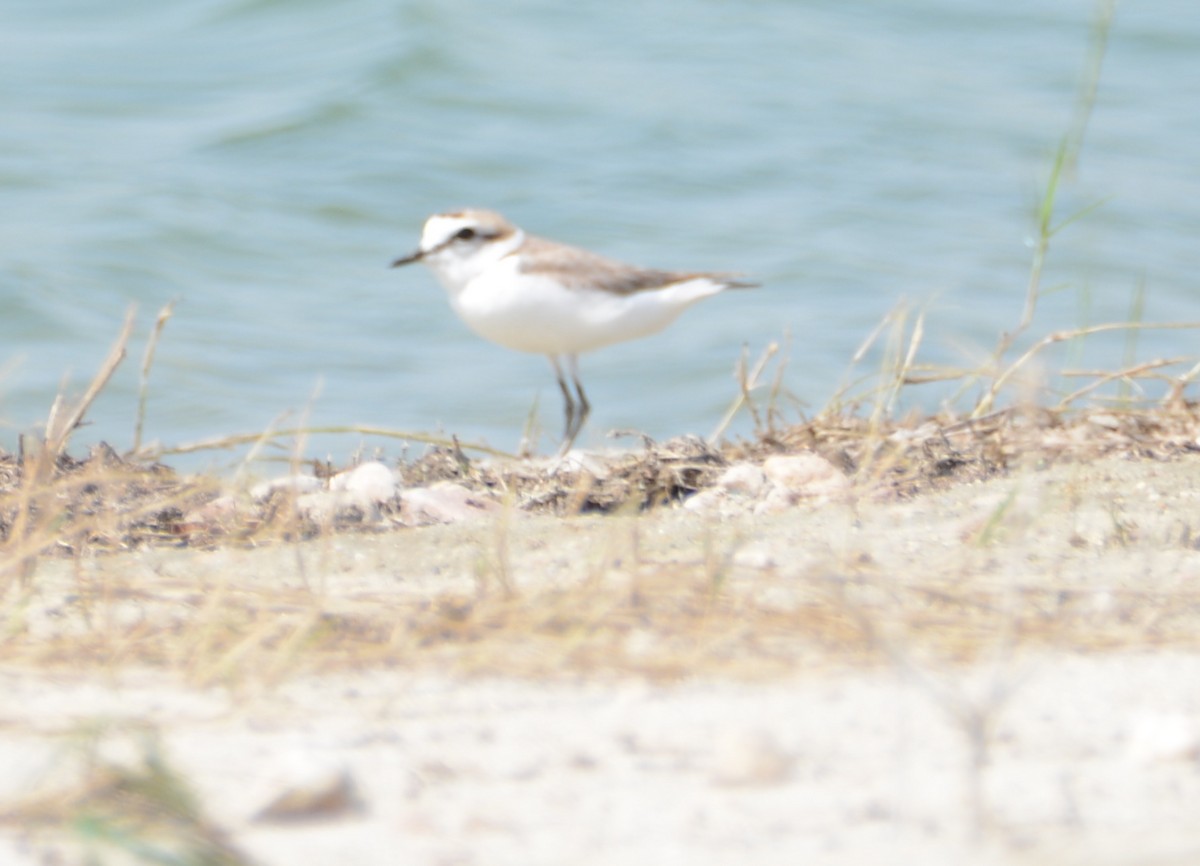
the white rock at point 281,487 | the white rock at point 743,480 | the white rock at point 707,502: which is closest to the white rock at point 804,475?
the white rock at point 743,480

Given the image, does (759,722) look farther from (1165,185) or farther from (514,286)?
(1165,185)

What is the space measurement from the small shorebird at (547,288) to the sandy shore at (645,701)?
2.02 meters

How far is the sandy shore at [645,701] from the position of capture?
166 centimetres

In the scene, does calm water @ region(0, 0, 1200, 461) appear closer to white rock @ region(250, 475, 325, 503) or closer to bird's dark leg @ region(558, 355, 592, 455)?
bird's dark leg @ region(558, 355, 592, 455)

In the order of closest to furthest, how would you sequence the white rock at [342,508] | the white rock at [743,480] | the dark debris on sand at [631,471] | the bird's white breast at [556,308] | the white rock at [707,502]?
the dark debris on sand at [631,471] < the white rock at [342,508] < the white rock at [707,502] < the white rock at [743,480] < the bird's white breast at [556,308]

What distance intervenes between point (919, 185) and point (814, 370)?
302 centimetres

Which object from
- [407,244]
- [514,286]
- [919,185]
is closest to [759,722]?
[514,286]

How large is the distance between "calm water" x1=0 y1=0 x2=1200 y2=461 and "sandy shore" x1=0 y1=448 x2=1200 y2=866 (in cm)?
356

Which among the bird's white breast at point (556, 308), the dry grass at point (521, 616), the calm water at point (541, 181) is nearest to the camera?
the dry grass at point (521, 616)

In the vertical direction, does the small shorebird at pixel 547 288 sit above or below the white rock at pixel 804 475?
above

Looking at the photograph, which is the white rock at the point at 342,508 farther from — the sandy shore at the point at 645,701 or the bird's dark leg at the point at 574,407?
the bird's dark leg at the point at 574,407

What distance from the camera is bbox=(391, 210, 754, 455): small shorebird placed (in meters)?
5.11

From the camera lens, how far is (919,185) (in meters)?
9.98

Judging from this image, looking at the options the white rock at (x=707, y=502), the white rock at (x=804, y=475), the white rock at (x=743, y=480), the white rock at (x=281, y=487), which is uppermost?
the white rock at (x=804, y=475)
